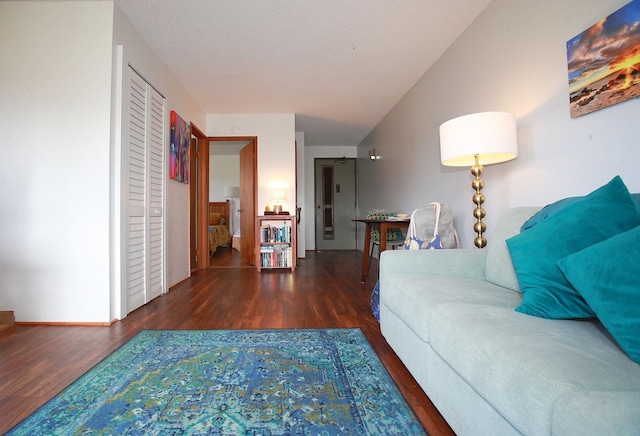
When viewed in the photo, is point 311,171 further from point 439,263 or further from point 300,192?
point 439,263

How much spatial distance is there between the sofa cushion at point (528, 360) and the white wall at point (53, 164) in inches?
92.1

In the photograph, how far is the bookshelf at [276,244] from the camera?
425cm

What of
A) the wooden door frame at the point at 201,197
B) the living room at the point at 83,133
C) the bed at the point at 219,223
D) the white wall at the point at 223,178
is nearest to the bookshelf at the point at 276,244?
the wooden door frame at the point at 201,197

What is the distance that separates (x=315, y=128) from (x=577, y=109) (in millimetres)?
4404

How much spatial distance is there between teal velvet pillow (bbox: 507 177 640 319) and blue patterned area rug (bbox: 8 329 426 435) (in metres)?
0.63

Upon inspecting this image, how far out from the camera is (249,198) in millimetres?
4664

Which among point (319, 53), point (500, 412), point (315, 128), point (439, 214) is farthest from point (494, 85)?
point (315, 128)

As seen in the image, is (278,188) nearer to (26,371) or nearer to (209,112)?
(209,112)

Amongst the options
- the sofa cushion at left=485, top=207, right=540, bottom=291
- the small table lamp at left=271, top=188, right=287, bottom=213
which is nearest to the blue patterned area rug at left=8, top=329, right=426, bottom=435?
the sofa cushion at left=485, top=207, right=540, bottom=291

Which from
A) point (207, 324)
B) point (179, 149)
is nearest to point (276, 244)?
point (179, 149)

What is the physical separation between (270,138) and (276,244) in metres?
1.68

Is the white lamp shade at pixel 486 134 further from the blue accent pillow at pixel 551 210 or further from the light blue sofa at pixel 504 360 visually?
the blue accent pillow at pixel 551 210

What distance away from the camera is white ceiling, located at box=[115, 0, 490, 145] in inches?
Answer: 90.0

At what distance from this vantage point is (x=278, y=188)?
4445mm
